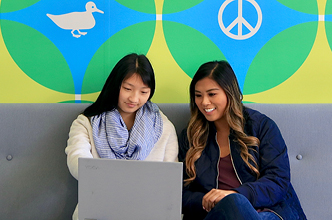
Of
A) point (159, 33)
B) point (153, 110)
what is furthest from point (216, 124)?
point (159, 33)

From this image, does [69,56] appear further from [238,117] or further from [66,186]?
[238,117]

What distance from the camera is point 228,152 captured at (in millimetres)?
1546

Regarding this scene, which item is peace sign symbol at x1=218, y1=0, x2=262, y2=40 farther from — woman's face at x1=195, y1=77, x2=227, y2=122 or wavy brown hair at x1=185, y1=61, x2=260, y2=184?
woman's face at x1=195, y1=77, x2=227, y2=122

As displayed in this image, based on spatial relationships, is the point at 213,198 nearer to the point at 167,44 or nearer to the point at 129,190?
the point at 129,190

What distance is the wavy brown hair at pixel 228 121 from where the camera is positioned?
149cm

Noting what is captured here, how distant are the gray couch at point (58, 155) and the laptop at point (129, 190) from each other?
579 millimetres

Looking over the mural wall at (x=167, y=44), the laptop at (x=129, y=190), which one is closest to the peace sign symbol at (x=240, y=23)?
the mural wall at (x=167, y=44)

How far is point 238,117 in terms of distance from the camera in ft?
5.06

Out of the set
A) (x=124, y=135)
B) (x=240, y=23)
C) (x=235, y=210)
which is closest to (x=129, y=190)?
(x=235, y=210)

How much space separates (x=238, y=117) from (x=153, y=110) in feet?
1.39

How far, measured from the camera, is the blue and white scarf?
1.55 metres

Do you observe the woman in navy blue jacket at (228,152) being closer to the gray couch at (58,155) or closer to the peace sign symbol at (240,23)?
the gray couch at (58,155)

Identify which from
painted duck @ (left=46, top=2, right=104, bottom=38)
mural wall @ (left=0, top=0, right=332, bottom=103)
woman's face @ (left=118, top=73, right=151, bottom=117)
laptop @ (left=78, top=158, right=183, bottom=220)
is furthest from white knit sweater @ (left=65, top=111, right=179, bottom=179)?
painted duck @ (left=46, top=2, right=104, bottom=38)

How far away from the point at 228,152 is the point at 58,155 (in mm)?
838
